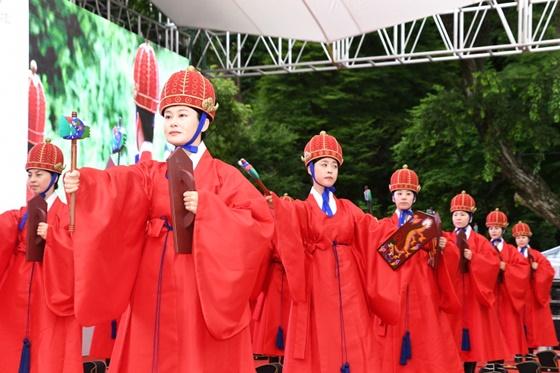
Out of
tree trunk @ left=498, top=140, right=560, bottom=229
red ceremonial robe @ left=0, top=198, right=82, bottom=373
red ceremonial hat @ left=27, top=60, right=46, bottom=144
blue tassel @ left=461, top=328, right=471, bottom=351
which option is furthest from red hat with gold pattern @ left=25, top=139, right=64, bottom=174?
tree trunk @ left=498, top=140, right=560, bottom=229

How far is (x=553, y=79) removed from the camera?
48.6ft

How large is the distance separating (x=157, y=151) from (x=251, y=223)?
21.6ft

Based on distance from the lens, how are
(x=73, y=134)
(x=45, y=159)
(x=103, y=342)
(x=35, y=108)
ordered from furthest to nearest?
1. (x=35, y=108)
2. (x=103, y=342)
3. (x=45, y=159)
4. (x=73, y=134)

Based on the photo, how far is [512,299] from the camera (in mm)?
10078

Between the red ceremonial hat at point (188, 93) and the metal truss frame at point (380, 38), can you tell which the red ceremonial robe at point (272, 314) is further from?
the red ceremonial hat at point (188, 93)

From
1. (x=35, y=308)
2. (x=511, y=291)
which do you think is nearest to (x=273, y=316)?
(x=511, y=291)

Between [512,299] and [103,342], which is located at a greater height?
[512,299]

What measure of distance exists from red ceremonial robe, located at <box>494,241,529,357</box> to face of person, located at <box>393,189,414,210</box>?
3.04m

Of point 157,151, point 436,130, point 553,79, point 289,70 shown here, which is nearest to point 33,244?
point 157,151

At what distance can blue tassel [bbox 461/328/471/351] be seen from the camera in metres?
8.77

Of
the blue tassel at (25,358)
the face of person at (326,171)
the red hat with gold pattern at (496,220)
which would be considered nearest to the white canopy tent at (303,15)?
the red hat with gold pattern at (496,220)

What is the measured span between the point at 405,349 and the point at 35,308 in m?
2.97

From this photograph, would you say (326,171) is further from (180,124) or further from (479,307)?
(479,307)

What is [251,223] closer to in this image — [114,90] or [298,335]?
[298,335]
